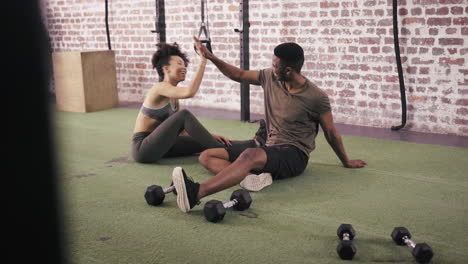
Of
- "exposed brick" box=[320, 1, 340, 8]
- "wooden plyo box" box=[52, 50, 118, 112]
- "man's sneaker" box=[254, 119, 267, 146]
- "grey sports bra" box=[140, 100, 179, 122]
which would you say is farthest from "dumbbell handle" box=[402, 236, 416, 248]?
"wooden plyo box" box=[52, 50, 118, 112]

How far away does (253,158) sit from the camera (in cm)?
313

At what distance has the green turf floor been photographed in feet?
7.65

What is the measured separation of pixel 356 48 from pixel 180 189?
3.33m

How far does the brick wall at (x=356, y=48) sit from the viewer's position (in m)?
4.84

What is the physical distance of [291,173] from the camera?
3.49 metres

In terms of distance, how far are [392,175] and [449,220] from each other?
93cm

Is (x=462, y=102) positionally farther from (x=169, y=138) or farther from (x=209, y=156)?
(x=169, y=138)

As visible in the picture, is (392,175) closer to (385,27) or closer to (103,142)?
(385,27)

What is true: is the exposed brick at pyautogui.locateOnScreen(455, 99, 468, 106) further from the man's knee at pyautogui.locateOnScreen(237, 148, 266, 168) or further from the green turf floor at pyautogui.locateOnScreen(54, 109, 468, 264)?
the man's knee at pyautogui.locateOnScreen(237, 148, 266, 168)

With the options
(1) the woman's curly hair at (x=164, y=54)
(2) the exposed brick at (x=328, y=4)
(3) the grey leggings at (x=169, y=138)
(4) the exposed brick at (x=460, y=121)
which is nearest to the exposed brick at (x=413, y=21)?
(2) the exposed brick at (x=328, y=4)

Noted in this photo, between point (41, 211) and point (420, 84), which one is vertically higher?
point (41, 211)

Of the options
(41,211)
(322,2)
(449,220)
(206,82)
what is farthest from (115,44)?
(41,211)

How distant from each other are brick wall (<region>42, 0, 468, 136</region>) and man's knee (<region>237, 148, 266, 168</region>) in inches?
102

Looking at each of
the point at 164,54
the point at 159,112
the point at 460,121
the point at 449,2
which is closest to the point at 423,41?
the point at 449,2
